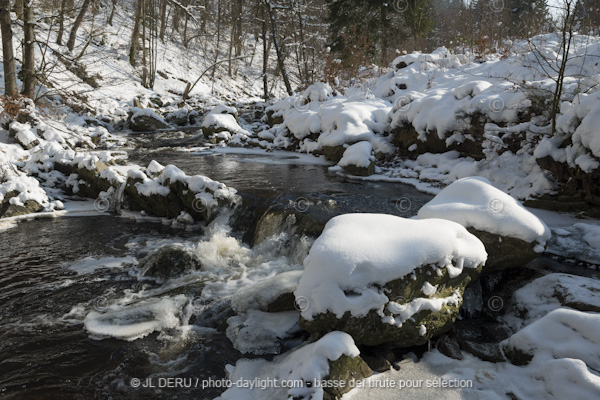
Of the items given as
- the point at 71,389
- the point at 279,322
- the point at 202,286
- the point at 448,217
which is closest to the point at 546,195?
the point at 448,217

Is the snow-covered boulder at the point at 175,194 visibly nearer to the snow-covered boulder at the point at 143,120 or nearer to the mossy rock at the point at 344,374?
the mossy rock at the point at 344,374

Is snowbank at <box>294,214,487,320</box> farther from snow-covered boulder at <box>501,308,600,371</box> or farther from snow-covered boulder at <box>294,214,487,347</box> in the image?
snow-covered boulder at <box>501,308,600,371</box>

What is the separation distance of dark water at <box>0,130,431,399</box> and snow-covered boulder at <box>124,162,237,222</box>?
46cm

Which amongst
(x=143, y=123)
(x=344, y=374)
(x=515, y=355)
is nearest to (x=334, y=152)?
(x=515, y=355)

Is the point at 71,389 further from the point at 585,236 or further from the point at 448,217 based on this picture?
the point at 585,236

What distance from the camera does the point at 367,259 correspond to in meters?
3.32

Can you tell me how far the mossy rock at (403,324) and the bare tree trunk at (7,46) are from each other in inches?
418

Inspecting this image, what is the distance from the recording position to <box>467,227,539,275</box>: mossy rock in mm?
4348

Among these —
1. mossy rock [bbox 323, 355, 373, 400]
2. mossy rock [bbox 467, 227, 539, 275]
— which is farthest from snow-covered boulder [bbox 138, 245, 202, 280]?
mossy rock [bbox 467, 227, 539, 275]

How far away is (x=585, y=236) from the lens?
5.17m

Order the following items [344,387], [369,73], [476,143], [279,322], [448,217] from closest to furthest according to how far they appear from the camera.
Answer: [344,387] < [279,322] < [448,217] < [476,143] < [369,73]

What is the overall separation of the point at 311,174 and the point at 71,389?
23.7ft

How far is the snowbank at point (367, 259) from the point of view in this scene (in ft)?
10.6

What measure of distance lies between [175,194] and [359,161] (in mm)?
4501
